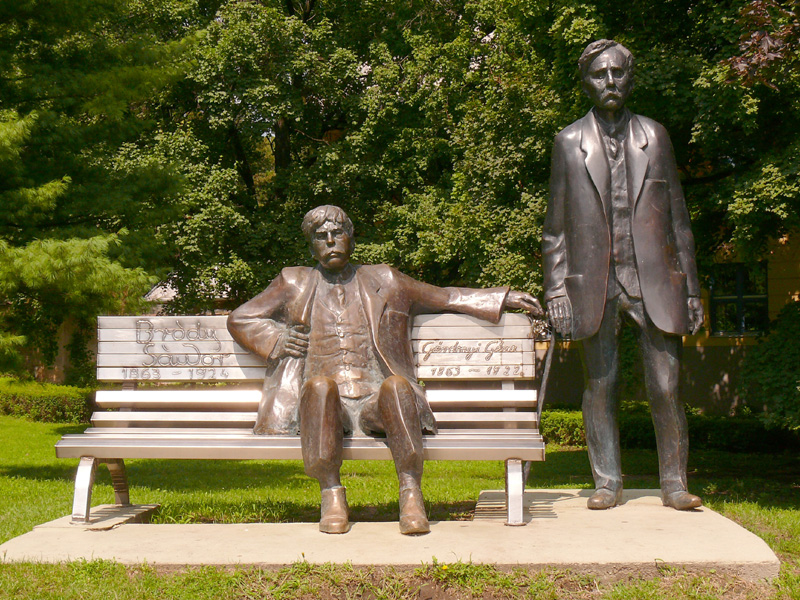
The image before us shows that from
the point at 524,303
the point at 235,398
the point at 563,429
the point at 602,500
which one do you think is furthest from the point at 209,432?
the point at 563,429

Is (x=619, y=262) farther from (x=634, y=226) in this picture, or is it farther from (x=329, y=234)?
(x=329, y=234)

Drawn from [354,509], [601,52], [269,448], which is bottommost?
[354,509]

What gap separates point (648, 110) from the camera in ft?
29.6

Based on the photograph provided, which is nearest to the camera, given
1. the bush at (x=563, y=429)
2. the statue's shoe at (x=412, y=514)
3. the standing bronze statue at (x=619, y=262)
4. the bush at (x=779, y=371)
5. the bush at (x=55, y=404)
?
the statue's shoe at (x=412, y=514)

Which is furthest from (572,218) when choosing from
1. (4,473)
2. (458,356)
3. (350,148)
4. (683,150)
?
(350,148)

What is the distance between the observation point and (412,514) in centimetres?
422

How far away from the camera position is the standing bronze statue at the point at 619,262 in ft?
16.1

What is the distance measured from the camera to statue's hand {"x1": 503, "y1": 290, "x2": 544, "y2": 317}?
512 centimetres

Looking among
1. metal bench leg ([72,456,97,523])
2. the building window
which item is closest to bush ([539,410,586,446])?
the building window

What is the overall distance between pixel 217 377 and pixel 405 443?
1.53 m

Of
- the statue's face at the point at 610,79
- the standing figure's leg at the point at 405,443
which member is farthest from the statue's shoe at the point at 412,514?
the statue's face at the point at 610,79

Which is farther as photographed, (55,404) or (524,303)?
(55,404)

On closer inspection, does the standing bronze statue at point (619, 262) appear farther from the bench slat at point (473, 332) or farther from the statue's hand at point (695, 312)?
the bench slat at point (473, 332)

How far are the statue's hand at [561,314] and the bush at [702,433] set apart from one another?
8.53 metres
